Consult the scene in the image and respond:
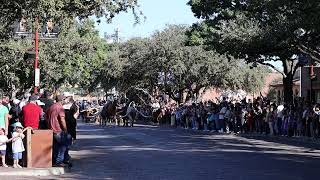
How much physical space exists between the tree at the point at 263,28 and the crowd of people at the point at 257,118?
9.70 ft

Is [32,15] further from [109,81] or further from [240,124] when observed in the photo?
[109,81]

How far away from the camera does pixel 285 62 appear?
138 ft

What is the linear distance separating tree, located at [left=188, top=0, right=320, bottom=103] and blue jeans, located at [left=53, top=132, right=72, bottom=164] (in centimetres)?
1091

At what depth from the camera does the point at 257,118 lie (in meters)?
35.2

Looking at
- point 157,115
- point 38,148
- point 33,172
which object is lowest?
point 33,172

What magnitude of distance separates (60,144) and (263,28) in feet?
65.8

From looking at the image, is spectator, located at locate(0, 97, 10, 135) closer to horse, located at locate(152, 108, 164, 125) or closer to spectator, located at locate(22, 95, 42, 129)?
spectator, located at locate(22, 95, 42, 129)

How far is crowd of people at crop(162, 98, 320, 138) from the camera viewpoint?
30156mm

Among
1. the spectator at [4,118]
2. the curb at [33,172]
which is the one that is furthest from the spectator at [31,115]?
the curb at [33,172]

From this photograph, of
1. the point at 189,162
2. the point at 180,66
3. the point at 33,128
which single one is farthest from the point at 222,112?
the point at 180,66

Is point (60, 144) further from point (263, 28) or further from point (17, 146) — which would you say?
point (263, 28)

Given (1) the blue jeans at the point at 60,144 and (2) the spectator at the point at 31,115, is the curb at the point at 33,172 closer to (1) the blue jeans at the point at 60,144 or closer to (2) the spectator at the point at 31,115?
(1) the blue jeans at the point at 60,144

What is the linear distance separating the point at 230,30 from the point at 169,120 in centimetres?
1871

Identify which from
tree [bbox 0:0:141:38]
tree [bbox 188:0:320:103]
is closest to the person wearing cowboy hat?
tree [bbox 0:0:141:38]
